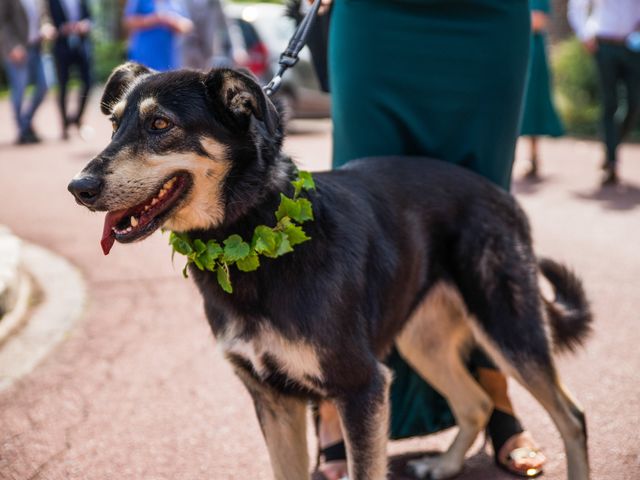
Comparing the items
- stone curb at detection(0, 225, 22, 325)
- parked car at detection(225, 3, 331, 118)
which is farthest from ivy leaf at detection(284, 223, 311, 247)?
parked car at detection(225, 3, 331, 118)

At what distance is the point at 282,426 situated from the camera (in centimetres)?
316

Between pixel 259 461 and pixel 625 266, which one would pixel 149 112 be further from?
pixel 625 266

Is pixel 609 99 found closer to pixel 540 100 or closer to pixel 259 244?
pixel 540 100

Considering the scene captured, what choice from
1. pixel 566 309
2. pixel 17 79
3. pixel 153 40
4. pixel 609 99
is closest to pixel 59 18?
pixel 17 79

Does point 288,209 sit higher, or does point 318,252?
point 288,209

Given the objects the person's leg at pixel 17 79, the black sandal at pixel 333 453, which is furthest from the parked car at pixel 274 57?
the black sandal at pixel 333 453

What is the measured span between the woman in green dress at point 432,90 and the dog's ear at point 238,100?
0.88 metres

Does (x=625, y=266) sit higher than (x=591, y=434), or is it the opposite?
(x=591, y=434)

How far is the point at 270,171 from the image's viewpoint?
2.95 meters

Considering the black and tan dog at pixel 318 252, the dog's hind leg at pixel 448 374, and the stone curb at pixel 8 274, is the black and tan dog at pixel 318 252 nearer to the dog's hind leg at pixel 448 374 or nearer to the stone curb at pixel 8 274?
the dog's hind leg at pixel 448 374

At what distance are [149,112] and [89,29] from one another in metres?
12.0

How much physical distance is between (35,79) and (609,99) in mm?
9065

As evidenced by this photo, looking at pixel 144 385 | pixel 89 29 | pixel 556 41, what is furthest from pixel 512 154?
pixel 556 41

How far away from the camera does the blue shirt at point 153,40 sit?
11.4 m
